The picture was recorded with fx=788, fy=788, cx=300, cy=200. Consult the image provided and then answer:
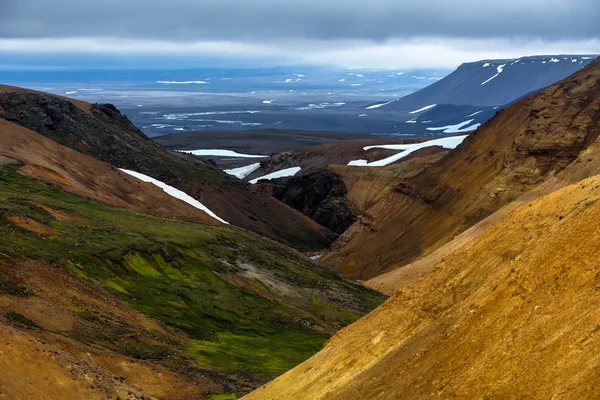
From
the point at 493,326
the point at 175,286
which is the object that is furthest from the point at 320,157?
the point at 493,326

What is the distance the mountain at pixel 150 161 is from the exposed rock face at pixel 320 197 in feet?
19.0

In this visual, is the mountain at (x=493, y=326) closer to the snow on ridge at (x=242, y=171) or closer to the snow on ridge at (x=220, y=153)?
the snow on ridge at (x=242, y=171)

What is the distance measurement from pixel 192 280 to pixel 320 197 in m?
60.8

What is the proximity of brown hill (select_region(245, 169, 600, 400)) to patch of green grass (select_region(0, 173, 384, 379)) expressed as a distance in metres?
10.0

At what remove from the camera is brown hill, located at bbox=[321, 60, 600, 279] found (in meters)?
63.1

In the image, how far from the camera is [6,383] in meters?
18.8

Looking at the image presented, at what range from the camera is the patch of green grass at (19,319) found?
80.3 feet

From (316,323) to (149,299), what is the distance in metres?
9.93

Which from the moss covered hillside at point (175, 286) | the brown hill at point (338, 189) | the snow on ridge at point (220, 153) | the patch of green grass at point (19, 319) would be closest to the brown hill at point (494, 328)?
the patch of green grass at point (19, 319)

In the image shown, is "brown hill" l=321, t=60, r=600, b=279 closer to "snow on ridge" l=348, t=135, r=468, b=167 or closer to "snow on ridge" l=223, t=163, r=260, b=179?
"snow on ridge" l=348, t=135, r=468, b=167

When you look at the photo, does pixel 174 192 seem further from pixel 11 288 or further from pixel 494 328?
pixel 494 328

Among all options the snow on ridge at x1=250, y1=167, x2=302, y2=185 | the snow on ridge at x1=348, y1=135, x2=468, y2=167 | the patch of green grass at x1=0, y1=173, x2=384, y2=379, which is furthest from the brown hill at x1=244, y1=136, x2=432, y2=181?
the patch of green grass at x1=0, y1=173, x2=384, y2=379

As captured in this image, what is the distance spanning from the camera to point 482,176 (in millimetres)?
70688

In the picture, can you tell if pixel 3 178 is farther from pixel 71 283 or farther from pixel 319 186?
pixel 319 186
